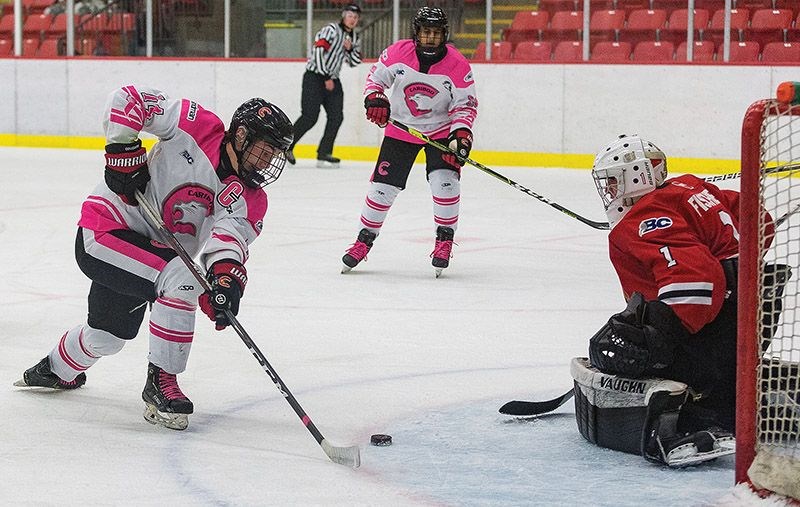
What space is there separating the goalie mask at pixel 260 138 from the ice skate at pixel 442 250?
2.43 metres

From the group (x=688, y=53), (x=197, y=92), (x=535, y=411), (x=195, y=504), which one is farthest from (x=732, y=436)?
(x=197, y=92)

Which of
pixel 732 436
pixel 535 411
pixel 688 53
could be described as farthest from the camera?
pixel 688 53

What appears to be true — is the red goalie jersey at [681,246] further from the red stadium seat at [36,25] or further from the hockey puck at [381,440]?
the red stadium seat at [36,25]

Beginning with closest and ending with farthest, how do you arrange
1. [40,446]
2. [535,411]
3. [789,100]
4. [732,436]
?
[789,100] < [732,436] < [40,446] < [535,411]

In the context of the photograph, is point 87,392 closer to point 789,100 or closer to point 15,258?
point 789,100

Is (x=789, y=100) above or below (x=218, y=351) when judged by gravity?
above

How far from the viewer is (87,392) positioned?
316 cm

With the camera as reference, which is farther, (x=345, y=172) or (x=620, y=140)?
(x=345, y=172)

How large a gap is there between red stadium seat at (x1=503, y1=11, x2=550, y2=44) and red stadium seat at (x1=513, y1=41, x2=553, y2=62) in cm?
7

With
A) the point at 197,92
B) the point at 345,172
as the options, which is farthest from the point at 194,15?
the point at 345,172

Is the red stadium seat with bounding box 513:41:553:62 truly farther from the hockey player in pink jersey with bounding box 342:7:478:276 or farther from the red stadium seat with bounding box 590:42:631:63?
the hockey player in pink jersey with bounding box 342:7:478:276

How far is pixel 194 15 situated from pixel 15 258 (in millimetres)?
6887

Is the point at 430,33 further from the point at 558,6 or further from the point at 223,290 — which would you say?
the point at 558,6

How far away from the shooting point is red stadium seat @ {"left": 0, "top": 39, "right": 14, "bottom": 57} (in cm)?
1303
